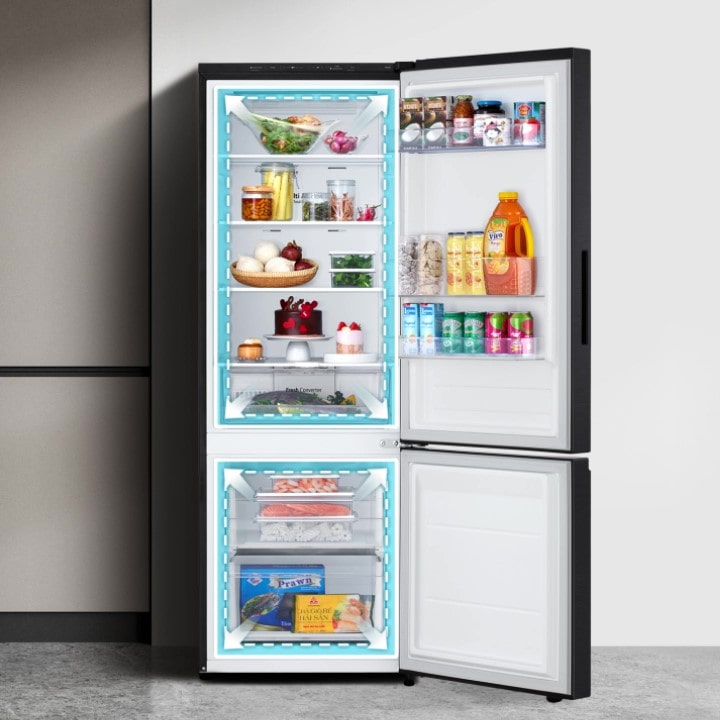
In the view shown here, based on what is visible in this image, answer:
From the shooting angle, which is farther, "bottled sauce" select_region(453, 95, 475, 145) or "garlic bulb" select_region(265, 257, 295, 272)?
"garlic bulb" select_region(265, 257, 295, 272)

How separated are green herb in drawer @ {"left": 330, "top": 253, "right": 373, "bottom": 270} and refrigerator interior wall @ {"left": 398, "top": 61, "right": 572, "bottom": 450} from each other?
0.72 ft

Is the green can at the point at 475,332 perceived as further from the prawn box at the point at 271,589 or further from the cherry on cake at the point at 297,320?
the prawn box at the point at 271,589

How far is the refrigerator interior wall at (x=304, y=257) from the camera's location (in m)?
4.06

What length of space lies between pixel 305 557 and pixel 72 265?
1.61 metres

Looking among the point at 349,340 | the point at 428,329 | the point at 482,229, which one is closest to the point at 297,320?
the point at 349,340

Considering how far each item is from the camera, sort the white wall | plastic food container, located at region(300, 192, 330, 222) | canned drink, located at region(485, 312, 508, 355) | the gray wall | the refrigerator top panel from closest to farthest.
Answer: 1. the refrigerator top panel
2. canned drink, located at region(485, 312, 508, 355)
3. plastic food container, located at region(300, 192, 330, 222)
4. the white wall
5. the gray wall

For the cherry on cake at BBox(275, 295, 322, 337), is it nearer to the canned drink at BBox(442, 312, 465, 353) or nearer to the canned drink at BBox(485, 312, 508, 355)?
the canned drink at BBox(442, 312, 465, 353)

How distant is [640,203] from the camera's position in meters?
4.51

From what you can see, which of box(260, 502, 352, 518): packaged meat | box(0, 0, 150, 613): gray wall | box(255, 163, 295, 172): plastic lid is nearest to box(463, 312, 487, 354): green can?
box(260, 502, 352, 518): packaged meat

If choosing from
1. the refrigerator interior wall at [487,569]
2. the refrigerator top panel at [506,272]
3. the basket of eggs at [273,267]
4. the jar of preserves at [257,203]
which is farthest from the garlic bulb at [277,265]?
the refrigerator interior wall at [487,569]

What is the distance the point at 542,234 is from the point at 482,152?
391 mm

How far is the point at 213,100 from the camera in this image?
3996 mm

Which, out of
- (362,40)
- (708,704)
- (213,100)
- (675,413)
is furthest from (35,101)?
(708,704)

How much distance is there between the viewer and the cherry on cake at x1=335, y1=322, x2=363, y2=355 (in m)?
4.20
